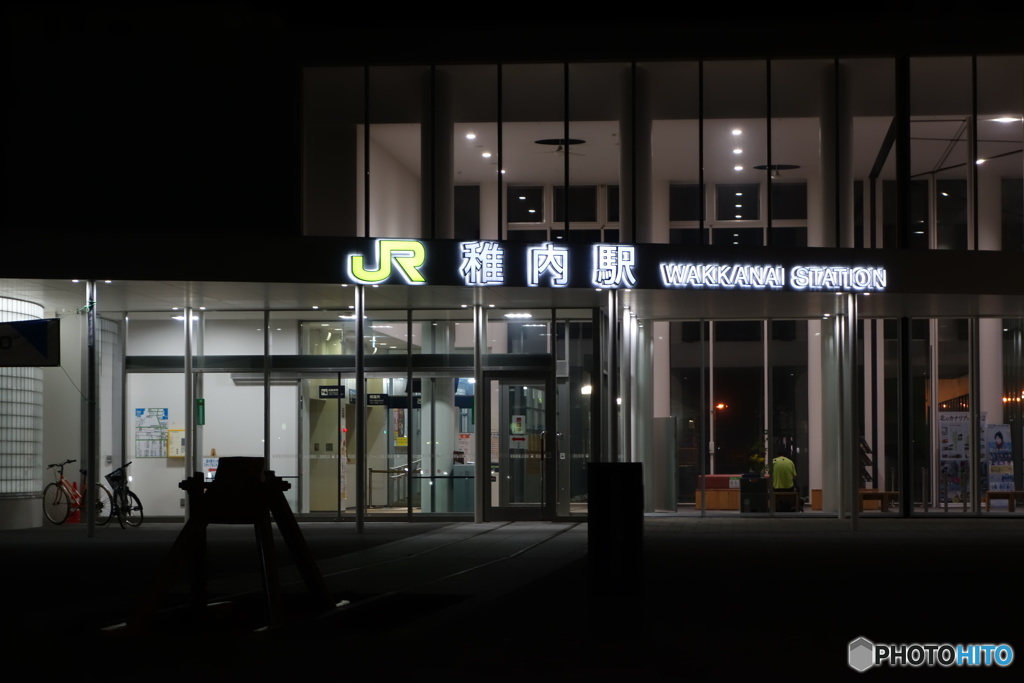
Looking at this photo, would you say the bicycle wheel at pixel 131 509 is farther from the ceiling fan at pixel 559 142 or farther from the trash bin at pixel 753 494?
the trash bin at pixel 753 494

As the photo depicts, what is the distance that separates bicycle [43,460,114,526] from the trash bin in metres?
12.0

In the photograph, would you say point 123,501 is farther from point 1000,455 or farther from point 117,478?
point 1000,455

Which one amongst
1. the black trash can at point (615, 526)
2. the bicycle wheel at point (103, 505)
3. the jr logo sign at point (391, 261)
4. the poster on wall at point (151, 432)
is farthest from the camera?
the poster on wall at point (151, 432)

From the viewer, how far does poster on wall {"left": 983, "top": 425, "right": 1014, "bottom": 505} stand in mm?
23641

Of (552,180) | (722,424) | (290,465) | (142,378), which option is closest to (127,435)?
(142,378)

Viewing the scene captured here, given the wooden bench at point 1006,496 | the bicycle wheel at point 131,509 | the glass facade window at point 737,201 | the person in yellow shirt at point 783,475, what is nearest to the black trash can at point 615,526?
the person in yellow shirt at point 783,475

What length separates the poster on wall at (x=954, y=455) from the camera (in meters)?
23.6

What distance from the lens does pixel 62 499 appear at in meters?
22.3

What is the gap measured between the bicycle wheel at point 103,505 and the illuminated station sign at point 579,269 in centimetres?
731

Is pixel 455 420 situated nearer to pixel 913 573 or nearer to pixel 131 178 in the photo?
pixel 131 178

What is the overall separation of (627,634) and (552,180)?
1735cm

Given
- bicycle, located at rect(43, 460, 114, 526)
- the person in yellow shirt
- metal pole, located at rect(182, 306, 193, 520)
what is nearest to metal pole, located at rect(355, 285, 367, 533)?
metal pole, located at rect(182, 306, 193, 520)

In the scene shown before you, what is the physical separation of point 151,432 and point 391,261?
695 centimetres

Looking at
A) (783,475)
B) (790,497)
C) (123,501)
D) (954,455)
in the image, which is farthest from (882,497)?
(123,501)
